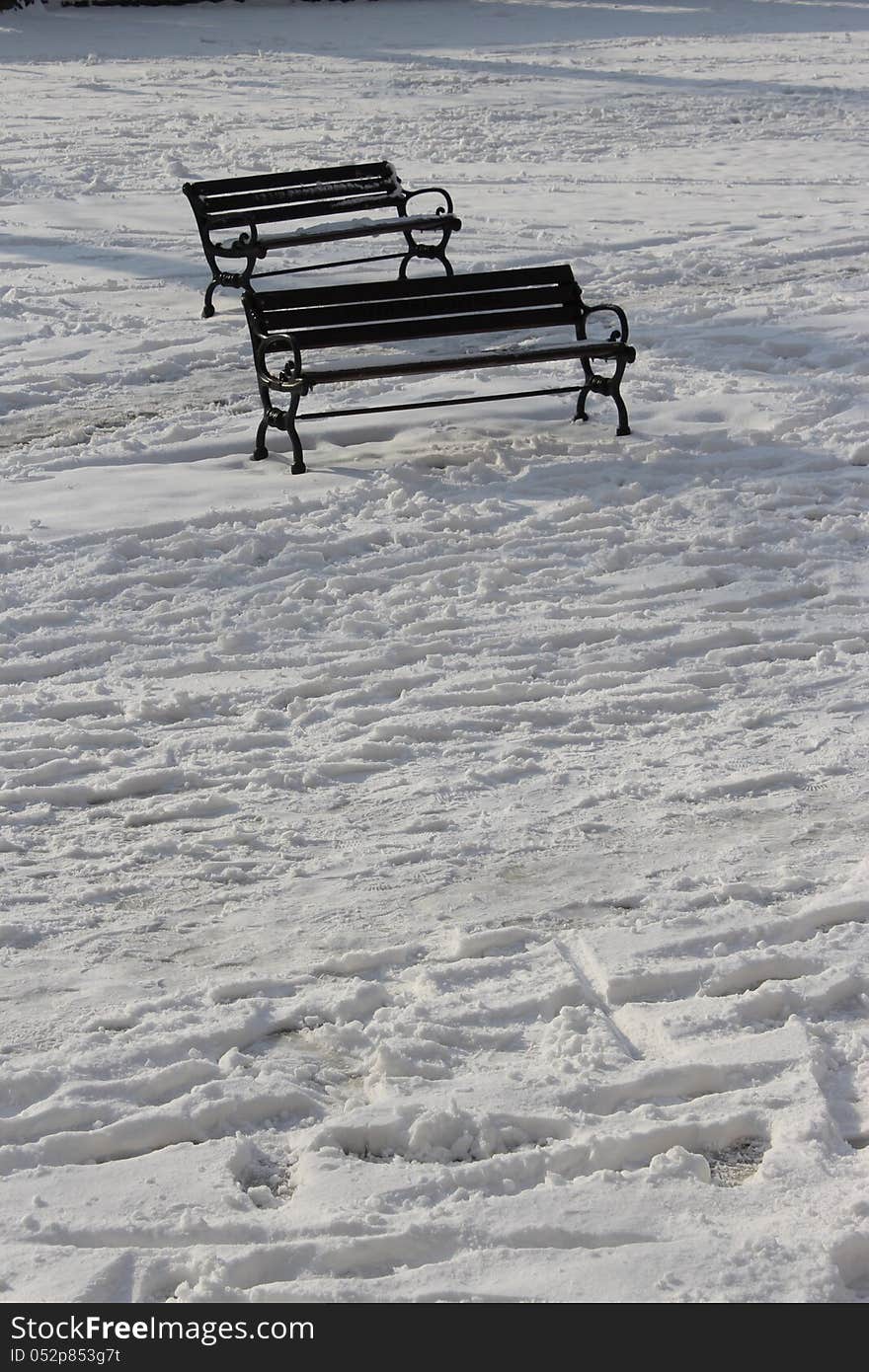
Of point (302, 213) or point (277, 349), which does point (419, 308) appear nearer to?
point (277, 349)

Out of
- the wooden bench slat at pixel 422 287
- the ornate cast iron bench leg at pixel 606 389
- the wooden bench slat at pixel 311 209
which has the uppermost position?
the wooden bench slat at pixel 311 209

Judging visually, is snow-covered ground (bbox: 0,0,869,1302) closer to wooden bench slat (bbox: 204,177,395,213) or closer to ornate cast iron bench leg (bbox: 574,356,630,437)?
ornate cast iron bench leg (bbox: 574,356,630,437)

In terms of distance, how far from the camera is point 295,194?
895cm

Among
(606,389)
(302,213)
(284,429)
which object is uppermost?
(302,213)

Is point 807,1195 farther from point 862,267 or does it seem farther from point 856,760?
point 862,267

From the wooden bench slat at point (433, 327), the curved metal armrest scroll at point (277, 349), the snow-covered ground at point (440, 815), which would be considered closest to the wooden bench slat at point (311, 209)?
the snow-covered ground at point (440, 815)

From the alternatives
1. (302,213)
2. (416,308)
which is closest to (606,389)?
(416,308)

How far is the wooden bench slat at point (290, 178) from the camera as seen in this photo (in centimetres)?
874

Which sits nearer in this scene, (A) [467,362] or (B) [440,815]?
(B) [440,815]

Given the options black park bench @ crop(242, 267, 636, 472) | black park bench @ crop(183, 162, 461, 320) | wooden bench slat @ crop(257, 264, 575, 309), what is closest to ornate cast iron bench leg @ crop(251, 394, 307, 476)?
black park bench @ crop(242, 267, 636, 472)

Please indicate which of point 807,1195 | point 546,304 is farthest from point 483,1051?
point 546,304

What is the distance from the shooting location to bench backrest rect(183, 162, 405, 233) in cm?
870

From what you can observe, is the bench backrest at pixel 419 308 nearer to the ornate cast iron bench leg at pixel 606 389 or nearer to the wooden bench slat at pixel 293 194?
the ornate cast iron bench leg at pixel 606 389

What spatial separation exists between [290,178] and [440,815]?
251 inches
